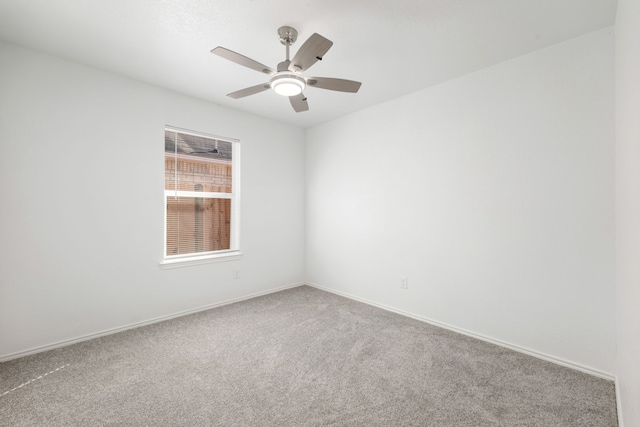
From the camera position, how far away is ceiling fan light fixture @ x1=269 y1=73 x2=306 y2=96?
6.43ft

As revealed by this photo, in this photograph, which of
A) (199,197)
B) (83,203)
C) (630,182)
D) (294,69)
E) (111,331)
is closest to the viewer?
(630,182)

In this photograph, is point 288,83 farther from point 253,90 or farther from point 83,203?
point 83,203

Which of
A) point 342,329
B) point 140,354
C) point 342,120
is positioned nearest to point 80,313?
point 140,354

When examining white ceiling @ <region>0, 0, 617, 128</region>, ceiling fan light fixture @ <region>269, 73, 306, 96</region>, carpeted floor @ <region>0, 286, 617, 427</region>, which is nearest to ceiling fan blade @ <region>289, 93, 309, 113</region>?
ceiling fan light fixture @ <region>269, 73, 306, 96</region>

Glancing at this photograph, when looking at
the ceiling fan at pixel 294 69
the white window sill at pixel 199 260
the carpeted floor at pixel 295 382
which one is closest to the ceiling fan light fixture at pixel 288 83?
the ceiling fan at pixel 294 69

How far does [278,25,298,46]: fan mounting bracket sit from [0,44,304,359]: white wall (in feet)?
5.67

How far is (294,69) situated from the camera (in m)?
1.92

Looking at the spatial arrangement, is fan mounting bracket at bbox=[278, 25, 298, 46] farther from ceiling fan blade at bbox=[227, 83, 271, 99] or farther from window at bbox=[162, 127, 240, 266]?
window at bbox=[162, 127, 240, 266]

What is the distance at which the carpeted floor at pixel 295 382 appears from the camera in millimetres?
1698

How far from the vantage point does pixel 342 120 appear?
4.00m

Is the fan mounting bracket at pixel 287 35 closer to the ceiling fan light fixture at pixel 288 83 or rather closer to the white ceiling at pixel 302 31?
the white ceiling at pixel 302 31

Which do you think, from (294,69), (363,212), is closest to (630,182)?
(294,69)

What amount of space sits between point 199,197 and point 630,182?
3.76m

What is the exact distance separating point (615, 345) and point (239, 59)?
10.6 feet
